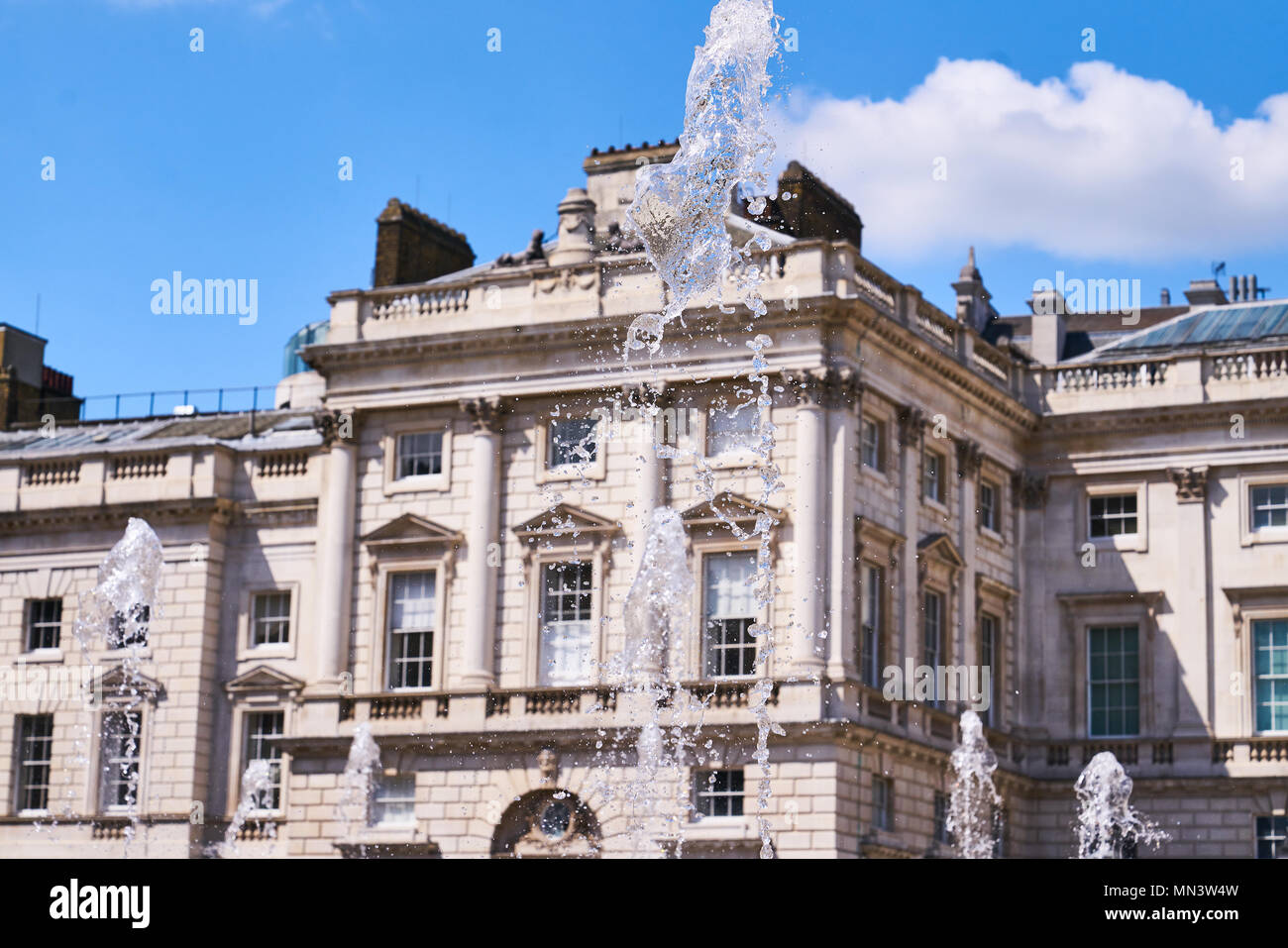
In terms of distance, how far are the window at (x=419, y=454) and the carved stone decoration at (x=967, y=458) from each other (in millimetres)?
9492

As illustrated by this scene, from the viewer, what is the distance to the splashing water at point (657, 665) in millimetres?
34750

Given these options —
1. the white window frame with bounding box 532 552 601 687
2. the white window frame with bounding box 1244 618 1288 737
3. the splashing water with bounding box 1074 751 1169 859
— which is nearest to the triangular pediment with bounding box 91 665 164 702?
the white window frame with bounding box 532 552 601 687

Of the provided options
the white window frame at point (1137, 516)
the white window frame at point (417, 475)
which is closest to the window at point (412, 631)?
the white window frame at point (417, 475)

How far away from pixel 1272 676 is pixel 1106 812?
155 inches

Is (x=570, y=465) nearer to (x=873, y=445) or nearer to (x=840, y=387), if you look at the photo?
(x=840, y=387)

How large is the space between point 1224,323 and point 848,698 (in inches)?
584

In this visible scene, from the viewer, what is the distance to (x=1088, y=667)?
41.4 metres

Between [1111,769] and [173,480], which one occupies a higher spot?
[173,480]

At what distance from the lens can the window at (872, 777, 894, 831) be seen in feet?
115

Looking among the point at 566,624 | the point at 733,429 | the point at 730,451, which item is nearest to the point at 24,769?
the point at 566,624

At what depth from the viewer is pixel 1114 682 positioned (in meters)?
41.1
